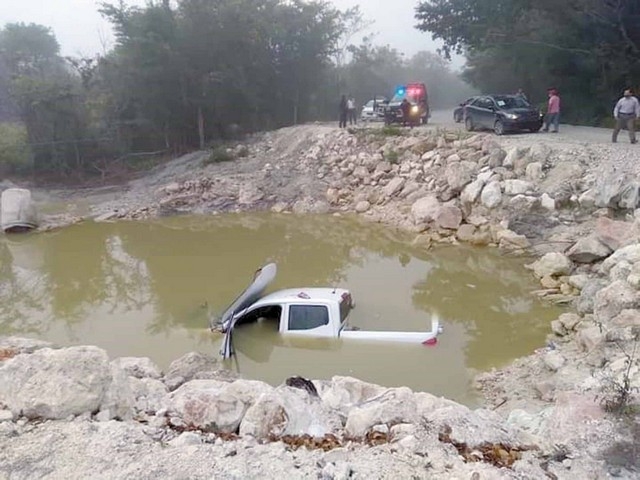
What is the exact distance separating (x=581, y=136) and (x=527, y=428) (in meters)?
15.6

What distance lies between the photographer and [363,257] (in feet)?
46.7

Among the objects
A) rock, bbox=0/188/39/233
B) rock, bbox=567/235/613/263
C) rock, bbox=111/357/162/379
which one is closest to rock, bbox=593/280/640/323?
rock, bbox=567/235/613/263

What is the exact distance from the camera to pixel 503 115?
62.2ft

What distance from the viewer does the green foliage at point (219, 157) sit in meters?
23.0

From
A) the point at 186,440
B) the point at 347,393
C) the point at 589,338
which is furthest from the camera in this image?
the point at 589,338

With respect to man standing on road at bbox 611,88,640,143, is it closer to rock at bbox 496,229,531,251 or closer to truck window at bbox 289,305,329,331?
rock at bbox 496,229,531,251

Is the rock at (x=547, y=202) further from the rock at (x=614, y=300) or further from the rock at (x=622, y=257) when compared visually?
the rock at (x=614, y=300)

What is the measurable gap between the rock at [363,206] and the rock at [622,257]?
8.63 m

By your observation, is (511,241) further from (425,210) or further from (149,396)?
(149,396)

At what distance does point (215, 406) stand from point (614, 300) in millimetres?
6475

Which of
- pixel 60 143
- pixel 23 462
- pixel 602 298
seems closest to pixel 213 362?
pixel 23 462

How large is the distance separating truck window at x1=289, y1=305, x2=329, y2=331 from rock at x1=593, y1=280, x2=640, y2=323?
4308 millimetres

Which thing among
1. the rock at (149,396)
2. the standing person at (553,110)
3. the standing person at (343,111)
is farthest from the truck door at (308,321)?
the standing person at (343,111)

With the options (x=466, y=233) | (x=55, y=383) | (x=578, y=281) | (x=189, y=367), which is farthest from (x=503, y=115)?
(x=55, y=383)
